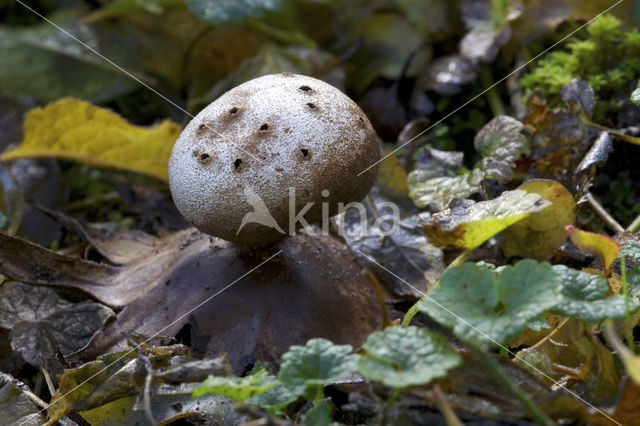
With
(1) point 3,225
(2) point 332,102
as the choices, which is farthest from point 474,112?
(1) point 3,225

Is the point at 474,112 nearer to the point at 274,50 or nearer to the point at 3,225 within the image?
the point at 274,50

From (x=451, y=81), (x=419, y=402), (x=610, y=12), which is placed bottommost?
(x=419, y=402)

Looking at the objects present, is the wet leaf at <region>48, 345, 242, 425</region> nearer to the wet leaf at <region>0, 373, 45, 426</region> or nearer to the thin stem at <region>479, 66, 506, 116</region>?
the wet leaf at <region>0, 373, 45, 426</region>

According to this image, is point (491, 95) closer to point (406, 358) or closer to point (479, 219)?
point (479, 219)

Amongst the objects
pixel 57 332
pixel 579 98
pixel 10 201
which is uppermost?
pixel 579 98

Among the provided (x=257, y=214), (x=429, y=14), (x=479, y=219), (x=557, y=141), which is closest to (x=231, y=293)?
(x=257, y=214)

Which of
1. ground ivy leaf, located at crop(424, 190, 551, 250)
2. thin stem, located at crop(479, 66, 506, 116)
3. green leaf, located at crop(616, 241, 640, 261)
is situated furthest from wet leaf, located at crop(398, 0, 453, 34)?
green leaf, located at crop(616, 241, 640, 261)

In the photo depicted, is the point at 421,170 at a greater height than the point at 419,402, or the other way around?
the point at 421,170
